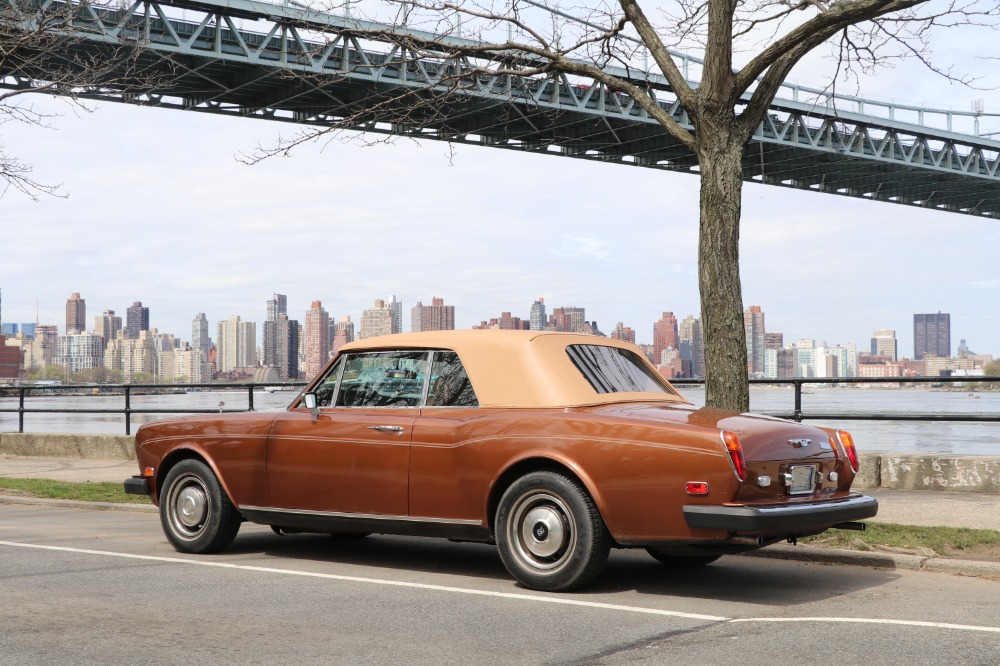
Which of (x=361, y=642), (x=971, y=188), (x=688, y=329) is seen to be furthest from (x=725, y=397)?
(x=971, y=188)

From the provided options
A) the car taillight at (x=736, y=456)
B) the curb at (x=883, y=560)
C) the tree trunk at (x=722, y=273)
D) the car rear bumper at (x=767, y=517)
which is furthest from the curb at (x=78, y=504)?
the car taillight at (x=736, y=456)

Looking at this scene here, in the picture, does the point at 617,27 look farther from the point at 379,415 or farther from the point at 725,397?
the point at 379,415

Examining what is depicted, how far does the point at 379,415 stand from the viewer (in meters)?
7.39

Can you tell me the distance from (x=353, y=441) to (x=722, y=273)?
3.96 meters

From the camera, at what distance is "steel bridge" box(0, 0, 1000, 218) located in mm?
41062

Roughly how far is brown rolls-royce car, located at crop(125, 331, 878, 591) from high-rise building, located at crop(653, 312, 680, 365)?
29.0m

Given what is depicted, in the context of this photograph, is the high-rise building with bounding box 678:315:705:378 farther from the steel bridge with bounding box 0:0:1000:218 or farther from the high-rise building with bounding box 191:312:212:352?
the high-rise building with bounding box 191:312:212:352

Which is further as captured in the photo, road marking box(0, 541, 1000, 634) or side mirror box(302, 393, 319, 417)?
side mirror box(302, 393, 319, 417)

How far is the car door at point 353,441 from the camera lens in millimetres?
7223

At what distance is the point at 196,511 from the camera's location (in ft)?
27.0

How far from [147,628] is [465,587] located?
1.94 metres

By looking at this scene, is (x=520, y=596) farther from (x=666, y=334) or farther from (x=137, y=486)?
(x=666, y=334)

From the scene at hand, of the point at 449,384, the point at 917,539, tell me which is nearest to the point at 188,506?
the point at 449,384

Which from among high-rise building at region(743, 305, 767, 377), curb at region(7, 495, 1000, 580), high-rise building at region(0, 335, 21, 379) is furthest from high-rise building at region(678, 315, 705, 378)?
high-rise building at region(0, 335, 21, 379)
